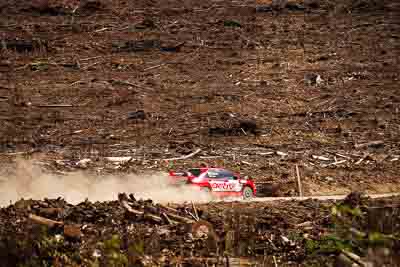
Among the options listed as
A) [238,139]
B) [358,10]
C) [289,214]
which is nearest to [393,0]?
[358,10]

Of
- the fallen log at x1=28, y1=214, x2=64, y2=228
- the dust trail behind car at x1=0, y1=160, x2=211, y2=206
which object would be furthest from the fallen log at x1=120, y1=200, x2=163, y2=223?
the dust trail behind car at x1=0, y1=160, x2=211, y2=206

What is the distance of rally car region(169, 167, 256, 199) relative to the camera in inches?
893

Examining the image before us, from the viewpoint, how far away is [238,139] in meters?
32.1

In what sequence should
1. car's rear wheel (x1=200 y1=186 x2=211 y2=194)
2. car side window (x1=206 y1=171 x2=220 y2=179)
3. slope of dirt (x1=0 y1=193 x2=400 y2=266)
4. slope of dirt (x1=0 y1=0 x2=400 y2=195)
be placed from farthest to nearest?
slope of dirt (x1=0 y1=0 x2=400 y2=195)
car side window (x1=206 y1=171 x2=220 y2=179)
car's rear wheel (x1=200 y1=186 x2=211 y2=194)
slope of dirt (x1=0 y1=193 x2=400 y2=266)

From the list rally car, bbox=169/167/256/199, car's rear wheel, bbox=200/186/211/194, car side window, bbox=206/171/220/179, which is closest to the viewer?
rally car, bbox=169/167/256/199

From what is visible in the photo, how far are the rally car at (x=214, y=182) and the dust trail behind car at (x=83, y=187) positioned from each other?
250mm

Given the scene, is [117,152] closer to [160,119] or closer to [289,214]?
[160,119]

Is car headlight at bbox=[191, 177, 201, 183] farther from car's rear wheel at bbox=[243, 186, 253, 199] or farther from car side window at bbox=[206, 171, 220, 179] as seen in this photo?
car's rear wheel at bbox=[243, 186, 253, 199]

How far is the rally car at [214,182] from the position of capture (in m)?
22.7

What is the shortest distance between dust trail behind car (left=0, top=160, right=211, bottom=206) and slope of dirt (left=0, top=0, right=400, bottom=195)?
1547 millimetres

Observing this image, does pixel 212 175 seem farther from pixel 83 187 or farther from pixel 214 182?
pixel 83 187

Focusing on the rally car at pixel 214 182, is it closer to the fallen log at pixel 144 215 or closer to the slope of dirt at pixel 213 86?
the slope of dirt at pixel 213 86

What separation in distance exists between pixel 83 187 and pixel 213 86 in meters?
13.7

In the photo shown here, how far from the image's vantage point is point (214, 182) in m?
Answer: 23.4
